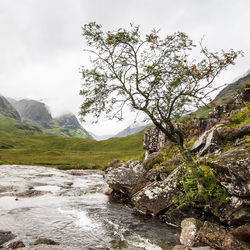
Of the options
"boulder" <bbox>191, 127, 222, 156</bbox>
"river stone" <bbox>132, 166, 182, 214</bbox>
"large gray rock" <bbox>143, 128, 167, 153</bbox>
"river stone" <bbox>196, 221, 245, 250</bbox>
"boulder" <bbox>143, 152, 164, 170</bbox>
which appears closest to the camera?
"river stone" <bbox>196, 221, 245, 250</bbox>

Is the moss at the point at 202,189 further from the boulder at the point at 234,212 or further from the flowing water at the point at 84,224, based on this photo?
the flowing water at the point at 84,224

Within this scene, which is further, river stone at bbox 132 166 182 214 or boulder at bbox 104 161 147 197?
boulder at bbox 104 161 147 197

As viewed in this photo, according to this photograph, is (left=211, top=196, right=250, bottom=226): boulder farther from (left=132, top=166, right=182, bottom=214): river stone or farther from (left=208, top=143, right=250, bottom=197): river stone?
(left=132, top=166, right=182, bottom=214): river stone

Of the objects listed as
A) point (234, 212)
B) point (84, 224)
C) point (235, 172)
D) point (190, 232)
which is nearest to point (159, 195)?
point (190, 232)

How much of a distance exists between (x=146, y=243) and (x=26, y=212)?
35.6 ft

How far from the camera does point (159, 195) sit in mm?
15320

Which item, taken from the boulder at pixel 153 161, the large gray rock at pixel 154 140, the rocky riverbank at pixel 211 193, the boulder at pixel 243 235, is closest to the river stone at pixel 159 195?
the rocky riverbank at pixel 211 193

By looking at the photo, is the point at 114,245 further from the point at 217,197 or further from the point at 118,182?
the point at 118,182

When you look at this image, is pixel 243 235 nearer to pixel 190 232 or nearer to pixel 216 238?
pixel 216 238

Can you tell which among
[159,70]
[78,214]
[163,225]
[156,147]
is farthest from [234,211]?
[156,147]

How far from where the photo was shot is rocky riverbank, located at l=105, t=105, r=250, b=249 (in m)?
9.98

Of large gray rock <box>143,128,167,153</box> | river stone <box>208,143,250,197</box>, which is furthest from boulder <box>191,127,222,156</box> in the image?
large gray rock <box>143,128,167,153</box>

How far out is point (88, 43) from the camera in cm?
1508

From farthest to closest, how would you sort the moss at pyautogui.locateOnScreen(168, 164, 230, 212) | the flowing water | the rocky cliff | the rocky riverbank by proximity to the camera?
the moss at pyautogui.locateOnScreen(168, 164, 230, 212) → the flowing water → the rocky cliff → the rocky riverbank
